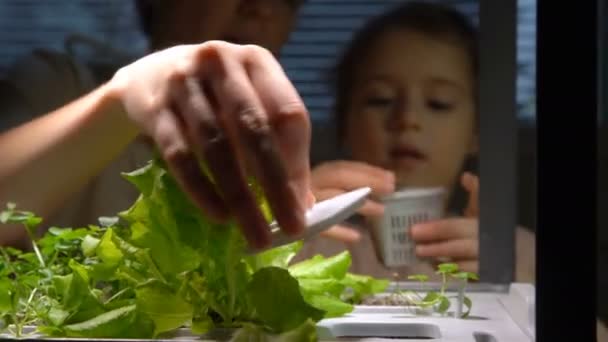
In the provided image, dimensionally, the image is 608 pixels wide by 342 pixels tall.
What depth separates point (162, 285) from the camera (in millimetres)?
688

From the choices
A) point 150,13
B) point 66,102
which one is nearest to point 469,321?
point 66,102

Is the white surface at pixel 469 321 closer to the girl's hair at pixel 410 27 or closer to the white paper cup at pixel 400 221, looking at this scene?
the white paper cup at pixel 400 221

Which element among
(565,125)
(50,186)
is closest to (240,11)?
(50,186)

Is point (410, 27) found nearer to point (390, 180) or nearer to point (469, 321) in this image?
point (390, 180)

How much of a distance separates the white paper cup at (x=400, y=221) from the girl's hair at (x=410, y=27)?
0.58 feet

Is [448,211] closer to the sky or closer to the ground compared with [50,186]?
closer to the ground

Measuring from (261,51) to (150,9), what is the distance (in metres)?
0.48

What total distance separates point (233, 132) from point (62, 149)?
25cm

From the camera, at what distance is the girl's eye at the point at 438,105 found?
1132 millimetres

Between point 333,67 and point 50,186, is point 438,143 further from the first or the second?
point 50,186

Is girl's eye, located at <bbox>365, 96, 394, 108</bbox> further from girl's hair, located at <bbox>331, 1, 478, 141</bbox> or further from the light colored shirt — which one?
the light colored shirt

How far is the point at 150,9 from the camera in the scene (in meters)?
1.12

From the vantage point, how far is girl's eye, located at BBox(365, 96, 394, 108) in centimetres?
113

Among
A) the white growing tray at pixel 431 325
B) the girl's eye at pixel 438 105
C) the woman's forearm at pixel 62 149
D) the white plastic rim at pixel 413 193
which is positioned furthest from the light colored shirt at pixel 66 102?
the girl's eye at pixel 438 105
